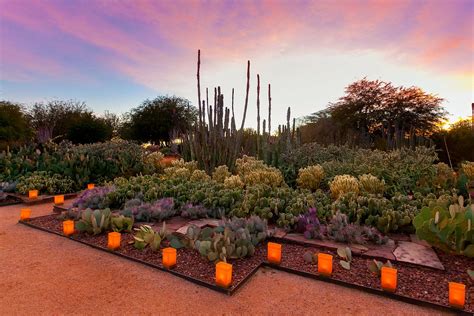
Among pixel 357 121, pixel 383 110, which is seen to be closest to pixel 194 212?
pixel 357 121

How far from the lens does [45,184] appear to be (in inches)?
204

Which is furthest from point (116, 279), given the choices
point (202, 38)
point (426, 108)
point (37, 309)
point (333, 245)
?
point (426, 108)

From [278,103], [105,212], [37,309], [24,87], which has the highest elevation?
[24,87]

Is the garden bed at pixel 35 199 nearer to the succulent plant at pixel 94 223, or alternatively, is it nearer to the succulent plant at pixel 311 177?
the succulent plant at pixel 94 223

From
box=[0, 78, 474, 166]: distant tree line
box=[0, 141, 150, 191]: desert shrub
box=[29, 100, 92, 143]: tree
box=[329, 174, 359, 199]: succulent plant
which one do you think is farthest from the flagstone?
box=[29, 100, 92, 143]: tree

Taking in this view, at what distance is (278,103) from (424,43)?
446cm

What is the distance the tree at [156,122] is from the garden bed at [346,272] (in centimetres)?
1818

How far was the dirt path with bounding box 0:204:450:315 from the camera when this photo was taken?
169 centimetres

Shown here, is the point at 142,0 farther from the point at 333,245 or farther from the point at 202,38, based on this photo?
the point at 333,245

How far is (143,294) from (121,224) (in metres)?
1.30

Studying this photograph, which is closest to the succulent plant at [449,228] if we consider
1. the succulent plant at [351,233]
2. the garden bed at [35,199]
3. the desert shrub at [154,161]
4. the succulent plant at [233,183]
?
the succulent plant at [351,233]

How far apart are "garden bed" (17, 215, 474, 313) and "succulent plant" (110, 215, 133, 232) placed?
34cm

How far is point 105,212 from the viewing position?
10.0 ft

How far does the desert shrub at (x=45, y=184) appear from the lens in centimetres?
502
